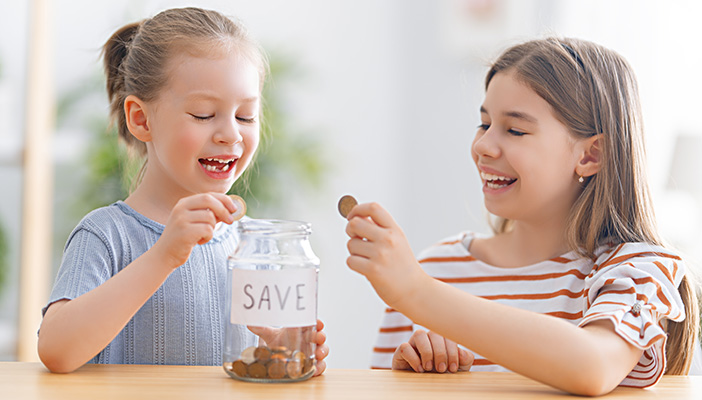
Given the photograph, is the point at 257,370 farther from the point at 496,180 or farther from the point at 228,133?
the point at 496,180

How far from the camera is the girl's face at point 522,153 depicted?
117 centimetres

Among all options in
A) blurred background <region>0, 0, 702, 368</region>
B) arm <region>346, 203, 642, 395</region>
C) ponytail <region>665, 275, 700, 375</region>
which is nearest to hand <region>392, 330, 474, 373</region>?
arm <region>346, 203, 642, 395</region>

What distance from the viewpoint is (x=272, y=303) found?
78cm

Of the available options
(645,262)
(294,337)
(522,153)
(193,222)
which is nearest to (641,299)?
(645,262)

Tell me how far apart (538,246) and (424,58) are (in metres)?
2.08

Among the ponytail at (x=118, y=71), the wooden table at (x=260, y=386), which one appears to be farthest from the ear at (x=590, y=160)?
the ponytail at (x=118, y=71)

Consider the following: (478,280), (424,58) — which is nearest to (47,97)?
(424,58)

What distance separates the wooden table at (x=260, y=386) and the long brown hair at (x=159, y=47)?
43 cm

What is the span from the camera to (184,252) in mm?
836

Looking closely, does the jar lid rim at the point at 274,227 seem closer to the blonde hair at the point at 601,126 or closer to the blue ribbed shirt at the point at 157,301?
the blue ribbed shirt at the point at 157,301

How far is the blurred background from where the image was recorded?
2244mm

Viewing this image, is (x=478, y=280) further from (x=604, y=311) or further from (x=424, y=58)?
(x=424, y=58)

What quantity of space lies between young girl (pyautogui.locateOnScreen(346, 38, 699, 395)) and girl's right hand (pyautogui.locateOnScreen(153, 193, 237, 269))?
34cm

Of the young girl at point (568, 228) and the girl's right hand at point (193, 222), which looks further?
the young girl at point (568, 228)
